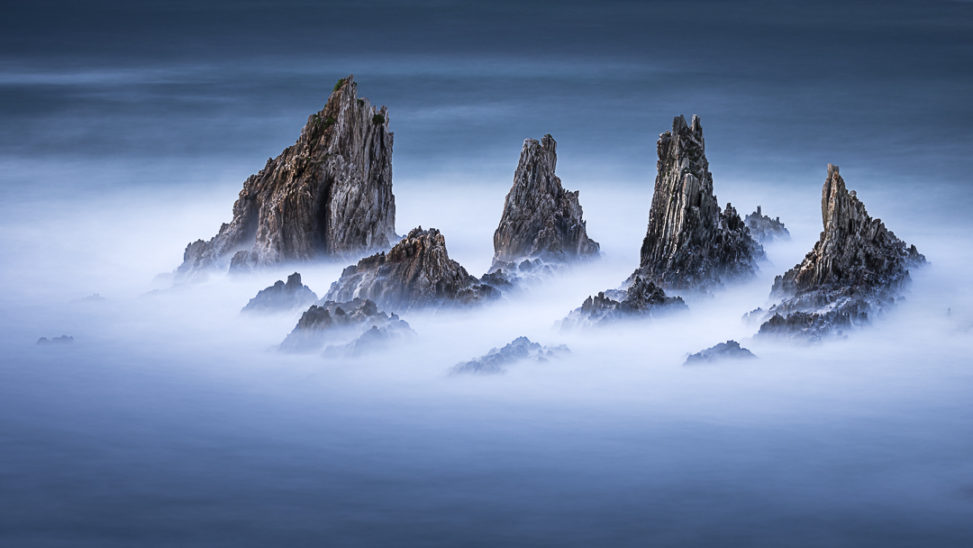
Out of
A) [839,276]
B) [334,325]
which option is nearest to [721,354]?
[839,276]

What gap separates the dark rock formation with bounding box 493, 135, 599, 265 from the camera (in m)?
26.4

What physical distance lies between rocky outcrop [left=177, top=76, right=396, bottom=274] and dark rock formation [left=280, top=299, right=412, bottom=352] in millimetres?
4892

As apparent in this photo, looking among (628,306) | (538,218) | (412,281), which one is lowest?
(628,306)

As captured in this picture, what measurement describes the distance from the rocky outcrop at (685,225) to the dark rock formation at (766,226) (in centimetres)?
371

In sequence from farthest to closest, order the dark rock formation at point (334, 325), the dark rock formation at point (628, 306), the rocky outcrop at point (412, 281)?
the rocky outcrop at point (412, 281) < the dark rock formation at point (628, 306) < the dark rock formation at point (334, 325)

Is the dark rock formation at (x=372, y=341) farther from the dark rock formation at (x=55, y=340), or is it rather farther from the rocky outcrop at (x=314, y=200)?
the rocky outcrop at (x=314, y=200)

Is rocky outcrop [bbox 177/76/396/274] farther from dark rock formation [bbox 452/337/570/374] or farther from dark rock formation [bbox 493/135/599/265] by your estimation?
dark rock formation [bbox 452/337/570/374]

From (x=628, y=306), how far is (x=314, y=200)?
6.71m

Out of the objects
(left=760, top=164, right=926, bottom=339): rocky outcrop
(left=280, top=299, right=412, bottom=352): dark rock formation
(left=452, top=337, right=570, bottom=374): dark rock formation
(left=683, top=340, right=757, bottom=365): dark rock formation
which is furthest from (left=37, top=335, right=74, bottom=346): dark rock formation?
(left=760, top=164, right=926, bottom=339): rocky outcrop

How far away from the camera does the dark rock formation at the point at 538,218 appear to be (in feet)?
86.6

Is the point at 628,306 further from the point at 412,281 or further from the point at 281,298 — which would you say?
the point at 281,298

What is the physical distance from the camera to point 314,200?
26625 millimetres

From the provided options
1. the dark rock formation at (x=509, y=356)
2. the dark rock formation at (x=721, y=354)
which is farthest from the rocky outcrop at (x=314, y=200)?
the dark rock formation at (x=721, y=354)

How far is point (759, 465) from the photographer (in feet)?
55.7
